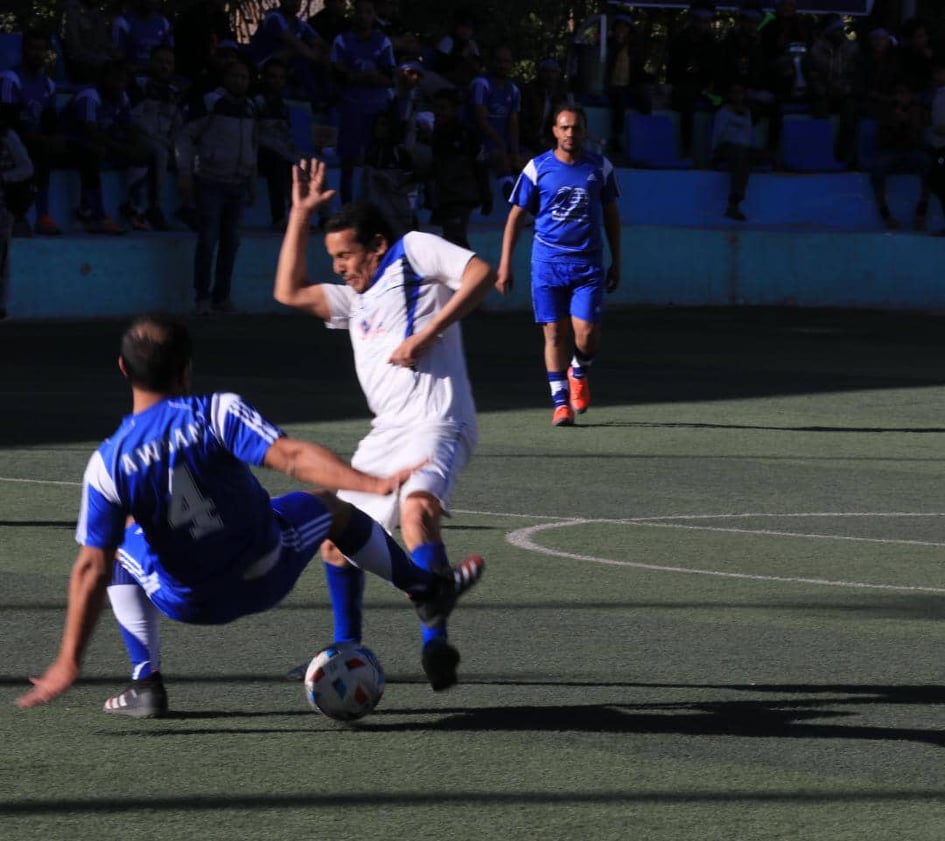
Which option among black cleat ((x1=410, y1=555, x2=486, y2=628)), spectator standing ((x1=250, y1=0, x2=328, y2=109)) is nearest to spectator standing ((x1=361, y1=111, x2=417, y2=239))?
spectator standing ((x1=250, y1=0, x2=328, y2=109))

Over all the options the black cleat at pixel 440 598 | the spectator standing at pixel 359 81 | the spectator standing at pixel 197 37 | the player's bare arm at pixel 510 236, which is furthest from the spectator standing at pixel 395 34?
the black cleat at pixel 440 598

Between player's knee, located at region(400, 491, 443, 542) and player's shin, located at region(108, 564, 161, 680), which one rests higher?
player's knee, located at region(400, 491, 443, 542)

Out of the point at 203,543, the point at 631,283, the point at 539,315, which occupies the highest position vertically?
the point at 203,543

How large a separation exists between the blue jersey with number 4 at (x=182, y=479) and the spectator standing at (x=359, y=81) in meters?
18.9

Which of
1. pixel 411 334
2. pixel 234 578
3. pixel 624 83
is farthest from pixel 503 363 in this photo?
pixel 234 578

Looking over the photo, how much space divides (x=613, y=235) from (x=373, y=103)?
10.0m

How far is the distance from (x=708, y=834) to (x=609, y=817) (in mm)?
286

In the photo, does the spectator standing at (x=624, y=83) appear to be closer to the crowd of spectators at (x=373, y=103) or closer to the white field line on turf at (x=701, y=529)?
the crowd of spectators at (x=373, y=103)

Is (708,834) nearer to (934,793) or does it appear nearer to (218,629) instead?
(934,793)

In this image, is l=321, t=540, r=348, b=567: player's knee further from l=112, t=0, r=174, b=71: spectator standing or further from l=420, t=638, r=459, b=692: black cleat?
l=112, t=0, r=174, b=71: spectator standing

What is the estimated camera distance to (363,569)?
22.3ft

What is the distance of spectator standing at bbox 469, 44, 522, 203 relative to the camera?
25.8 m

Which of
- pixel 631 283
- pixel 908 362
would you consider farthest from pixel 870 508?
pixel 631 283

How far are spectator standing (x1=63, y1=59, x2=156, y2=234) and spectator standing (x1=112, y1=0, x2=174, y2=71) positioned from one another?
84 cm
